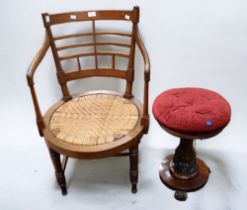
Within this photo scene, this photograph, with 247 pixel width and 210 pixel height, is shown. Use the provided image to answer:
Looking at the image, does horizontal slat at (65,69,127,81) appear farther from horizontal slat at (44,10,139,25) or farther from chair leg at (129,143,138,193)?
chair leg at (129,143,138,193)

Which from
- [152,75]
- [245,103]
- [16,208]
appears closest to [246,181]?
[245,103]

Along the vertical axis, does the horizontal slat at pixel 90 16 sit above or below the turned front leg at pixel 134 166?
above

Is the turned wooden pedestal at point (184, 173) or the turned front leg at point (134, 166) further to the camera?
the turned wooden pedestal at point (184, 173)

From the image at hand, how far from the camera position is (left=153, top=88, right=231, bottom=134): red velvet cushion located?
119cm

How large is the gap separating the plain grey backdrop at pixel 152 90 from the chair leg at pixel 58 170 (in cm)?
7

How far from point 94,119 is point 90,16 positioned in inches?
23.1

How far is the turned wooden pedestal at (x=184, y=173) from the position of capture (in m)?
1.46

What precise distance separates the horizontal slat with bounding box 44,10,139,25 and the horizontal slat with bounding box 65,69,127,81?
304mm

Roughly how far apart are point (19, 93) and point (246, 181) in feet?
5.32

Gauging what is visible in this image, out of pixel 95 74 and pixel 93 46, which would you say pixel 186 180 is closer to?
pixel 95 74

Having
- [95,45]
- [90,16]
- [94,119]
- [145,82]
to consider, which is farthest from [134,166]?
[90,16]

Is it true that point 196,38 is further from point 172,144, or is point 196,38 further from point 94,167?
point 94,167

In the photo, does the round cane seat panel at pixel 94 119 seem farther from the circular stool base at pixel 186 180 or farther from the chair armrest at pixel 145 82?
the circular stool base at pixel 186 180

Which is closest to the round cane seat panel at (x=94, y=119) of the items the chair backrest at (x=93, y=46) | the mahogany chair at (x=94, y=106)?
the mahogany chair at (x=94, y=106)
